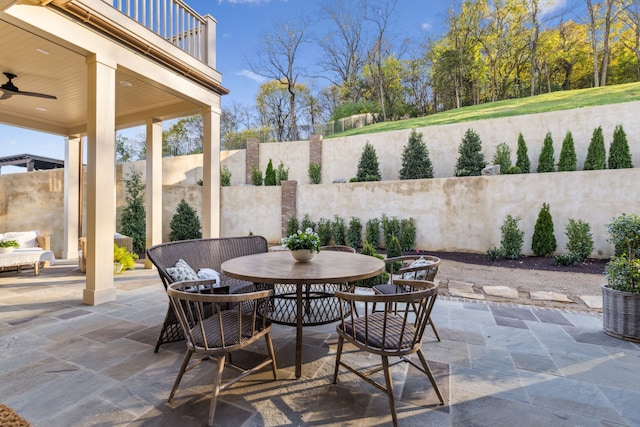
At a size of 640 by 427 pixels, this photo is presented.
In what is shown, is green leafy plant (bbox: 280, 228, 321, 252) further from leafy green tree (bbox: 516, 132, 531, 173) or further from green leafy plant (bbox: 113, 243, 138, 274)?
leafy green tree (bbox: 516, 132, 531, 173)

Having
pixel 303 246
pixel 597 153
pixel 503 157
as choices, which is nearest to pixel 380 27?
pixel 503 157

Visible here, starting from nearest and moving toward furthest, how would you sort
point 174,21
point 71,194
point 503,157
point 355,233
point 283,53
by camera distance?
point 174,21 → point 71,194 → point 355,233 → point 503,157 → point 283,53

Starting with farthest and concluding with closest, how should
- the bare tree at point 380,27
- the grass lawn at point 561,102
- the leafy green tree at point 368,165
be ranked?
1. the bare tree at point 380,27
2. the grass lawn at point 561,102
3. the leafy green tree at point 368,165

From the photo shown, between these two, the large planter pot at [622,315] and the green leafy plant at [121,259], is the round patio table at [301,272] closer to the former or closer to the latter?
the large planter pot at [622,315]

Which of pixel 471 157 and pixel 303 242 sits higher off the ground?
pixel 471 157

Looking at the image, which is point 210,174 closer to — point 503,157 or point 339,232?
point 339,232

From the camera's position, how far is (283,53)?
2125 centimetres

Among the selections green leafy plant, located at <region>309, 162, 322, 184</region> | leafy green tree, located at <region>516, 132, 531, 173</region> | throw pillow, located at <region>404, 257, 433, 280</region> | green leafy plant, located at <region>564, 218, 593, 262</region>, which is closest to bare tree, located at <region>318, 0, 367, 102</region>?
green leafy plant, located at <region>309, 162, 322, 184</region>

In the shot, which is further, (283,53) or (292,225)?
(283,53)

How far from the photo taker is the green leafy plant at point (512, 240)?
723 centimetres

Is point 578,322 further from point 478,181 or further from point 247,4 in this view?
point 247,4

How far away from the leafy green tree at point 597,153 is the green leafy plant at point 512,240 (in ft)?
9.67

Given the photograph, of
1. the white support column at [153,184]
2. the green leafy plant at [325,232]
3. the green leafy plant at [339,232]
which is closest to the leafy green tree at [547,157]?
the green leafy plant at [339,232]

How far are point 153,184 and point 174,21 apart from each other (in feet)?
9.68
